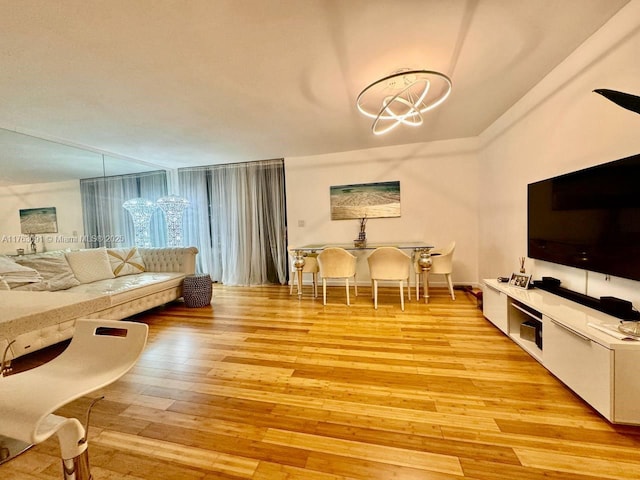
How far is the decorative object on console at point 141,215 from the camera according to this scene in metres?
4.38

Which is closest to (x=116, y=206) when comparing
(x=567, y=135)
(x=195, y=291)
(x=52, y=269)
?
(x=52, y=269)

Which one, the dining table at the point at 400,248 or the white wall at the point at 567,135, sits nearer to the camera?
the white wall at the point at 567,135

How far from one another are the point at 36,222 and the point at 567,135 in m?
5.79

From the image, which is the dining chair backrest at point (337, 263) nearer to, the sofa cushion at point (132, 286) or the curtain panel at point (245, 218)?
the curtain panel at point (245, 218)

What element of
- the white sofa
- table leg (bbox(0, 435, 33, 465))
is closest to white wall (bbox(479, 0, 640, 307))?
the white sofa

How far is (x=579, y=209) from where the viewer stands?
76.2 inches

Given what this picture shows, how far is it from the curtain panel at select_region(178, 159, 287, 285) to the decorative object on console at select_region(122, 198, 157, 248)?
832mm

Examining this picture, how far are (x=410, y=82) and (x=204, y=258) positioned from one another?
4709 millimetres

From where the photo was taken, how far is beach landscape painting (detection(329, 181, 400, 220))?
4.39 meters

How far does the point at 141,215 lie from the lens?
180 inches

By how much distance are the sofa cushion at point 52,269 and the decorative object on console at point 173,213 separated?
5.85ft

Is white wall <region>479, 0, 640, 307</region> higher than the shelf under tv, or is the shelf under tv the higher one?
white wall <region>479, 0, 640, 307</region>

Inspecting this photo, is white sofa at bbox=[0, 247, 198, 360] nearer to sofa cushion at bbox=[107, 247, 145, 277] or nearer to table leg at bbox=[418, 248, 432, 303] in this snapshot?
sofa cushion at bbox=[107, 247, 145, 277]

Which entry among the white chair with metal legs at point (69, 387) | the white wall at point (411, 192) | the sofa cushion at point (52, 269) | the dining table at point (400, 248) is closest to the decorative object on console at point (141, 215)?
the sofa cushion at point (52, 269)
